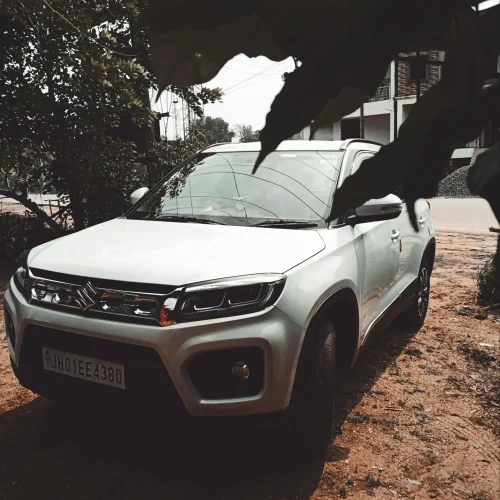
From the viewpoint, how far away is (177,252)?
8.18ft

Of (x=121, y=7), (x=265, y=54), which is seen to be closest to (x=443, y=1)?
(x=265, y=54)

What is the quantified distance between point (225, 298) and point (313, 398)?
2.03ft

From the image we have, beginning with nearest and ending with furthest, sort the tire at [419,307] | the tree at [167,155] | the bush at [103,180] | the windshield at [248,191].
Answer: the windshield at [248,191]
the tire at [419,307]
the bush at [103,180]
the tree at [167,155]

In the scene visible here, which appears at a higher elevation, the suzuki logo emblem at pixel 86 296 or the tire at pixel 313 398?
the suzuki logo emblem at pixel 86 296

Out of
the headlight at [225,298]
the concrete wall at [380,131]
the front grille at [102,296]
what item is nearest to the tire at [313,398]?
the headlight at [225,298]

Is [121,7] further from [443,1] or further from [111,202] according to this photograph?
[443,1]

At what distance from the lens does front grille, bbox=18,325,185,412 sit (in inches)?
87.2

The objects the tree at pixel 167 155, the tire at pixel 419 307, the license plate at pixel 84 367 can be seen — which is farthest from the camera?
the tree at pixel 167 155

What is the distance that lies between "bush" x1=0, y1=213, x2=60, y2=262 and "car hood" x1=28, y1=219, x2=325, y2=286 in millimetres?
5245

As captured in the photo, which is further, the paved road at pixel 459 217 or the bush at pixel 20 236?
the paved road at pixel 459 217

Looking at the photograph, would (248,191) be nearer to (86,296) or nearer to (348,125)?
(86,296)

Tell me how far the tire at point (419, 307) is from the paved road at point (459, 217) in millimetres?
5102

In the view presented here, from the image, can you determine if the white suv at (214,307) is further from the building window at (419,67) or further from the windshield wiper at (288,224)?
the building window at (419,67)

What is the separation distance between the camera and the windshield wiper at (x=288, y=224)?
2850mm
